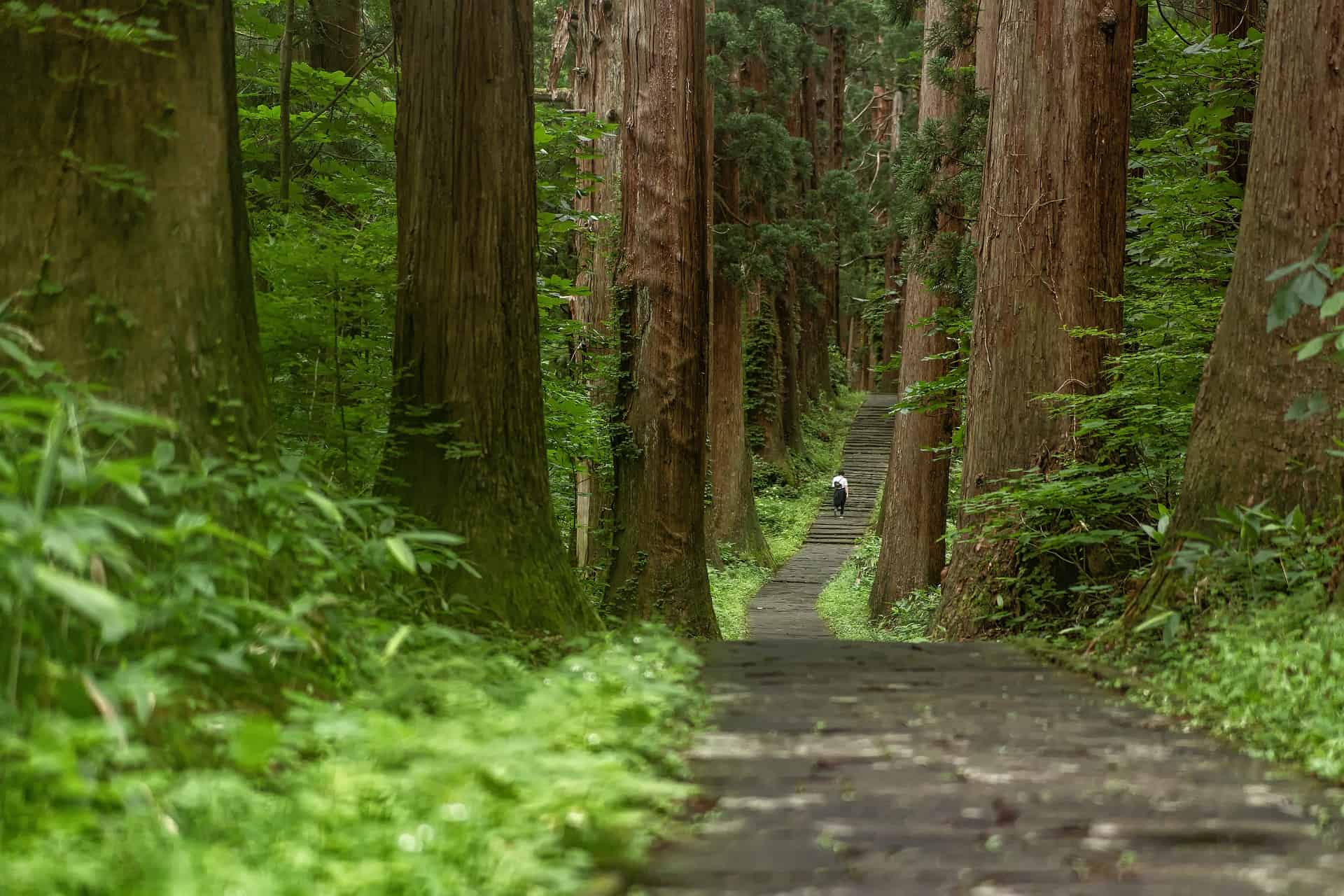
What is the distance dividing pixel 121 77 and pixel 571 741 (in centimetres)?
250

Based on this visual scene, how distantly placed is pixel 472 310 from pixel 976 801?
3.60 meters

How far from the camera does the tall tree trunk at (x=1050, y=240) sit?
9.27m

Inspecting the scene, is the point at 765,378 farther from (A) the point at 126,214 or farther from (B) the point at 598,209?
(A) the point at 126,214

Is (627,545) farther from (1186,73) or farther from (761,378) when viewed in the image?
(761,378)

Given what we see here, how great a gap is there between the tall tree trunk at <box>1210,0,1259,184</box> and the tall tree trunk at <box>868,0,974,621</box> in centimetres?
447

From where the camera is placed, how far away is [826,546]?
2717 cm

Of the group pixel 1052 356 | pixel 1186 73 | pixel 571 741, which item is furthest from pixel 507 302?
pixel 1186 73

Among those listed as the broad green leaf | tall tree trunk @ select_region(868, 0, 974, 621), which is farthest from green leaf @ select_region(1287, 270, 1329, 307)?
tall tree trunk @ select_region(868, 0, 974, 621)

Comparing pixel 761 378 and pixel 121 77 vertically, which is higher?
pixel 121 77

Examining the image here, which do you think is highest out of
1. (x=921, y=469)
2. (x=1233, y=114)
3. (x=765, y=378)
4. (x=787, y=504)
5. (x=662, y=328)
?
(x=1233, y=114)

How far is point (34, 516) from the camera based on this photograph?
2.59m

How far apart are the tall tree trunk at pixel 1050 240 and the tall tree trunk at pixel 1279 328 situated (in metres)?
2.78

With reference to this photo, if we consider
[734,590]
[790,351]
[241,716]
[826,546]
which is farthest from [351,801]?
[790,351]

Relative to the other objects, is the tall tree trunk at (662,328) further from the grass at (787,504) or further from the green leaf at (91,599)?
the green leaf at (91,599)
